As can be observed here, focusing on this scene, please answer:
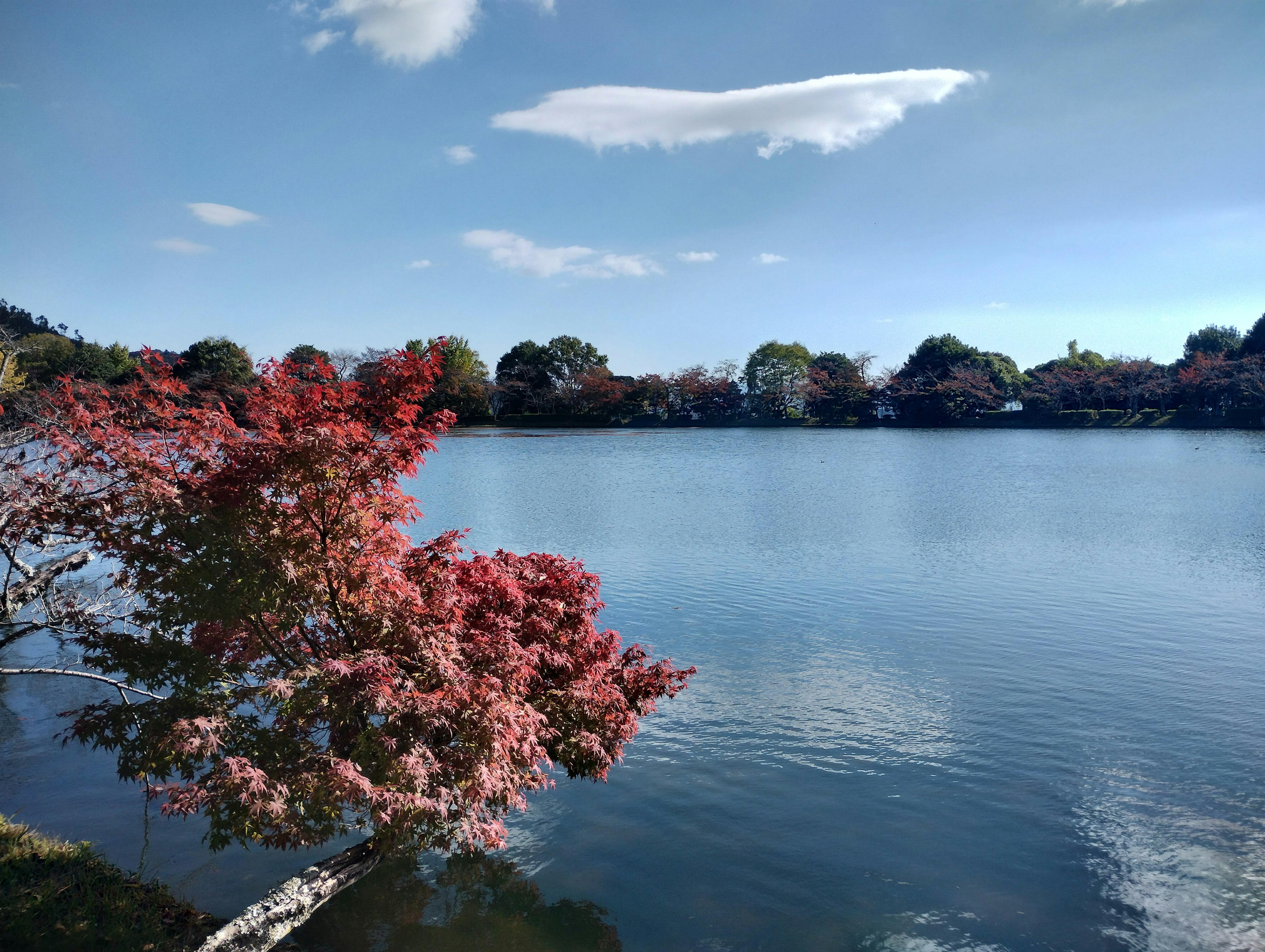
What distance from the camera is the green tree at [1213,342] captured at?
77469 mm

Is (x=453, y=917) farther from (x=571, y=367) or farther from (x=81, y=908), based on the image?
(x=571, y=367)

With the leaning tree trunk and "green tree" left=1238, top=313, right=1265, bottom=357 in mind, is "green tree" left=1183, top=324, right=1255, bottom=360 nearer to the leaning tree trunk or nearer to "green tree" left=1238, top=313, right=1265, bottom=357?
"green tree" left=1238, top=313, right=1265, bottom=357

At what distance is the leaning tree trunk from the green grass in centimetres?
32

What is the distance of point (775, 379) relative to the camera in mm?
97562

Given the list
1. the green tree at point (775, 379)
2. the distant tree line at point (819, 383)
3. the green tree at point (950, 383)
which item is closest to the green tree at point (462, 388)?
the distant tree line at point (819, 383)

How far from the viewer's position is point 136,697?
9773 mm

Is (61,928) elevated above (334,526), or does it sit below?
below

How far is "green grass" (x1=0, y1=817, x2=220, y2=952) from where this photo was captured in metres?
5.13

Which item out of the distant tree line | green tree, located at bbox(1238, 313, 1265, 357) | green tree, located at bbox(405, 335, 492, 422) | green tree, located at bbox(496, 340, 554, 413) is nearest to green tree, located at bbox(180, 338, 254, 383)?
the distant tree line

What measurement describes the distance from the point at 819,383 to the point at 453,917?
89027 mm

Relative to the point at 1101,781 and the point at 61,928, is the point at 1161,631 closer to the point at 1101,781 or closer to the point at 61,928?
the point at 1101,781

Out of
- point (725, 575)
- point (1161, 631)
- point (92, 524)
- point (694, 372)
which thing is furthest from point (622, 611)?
point (694, 372)

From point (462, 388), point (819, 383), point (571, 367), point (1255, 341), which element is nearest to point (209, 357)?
point (462, 388)

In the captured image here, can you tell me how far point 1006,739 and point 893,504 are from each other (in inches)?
764
